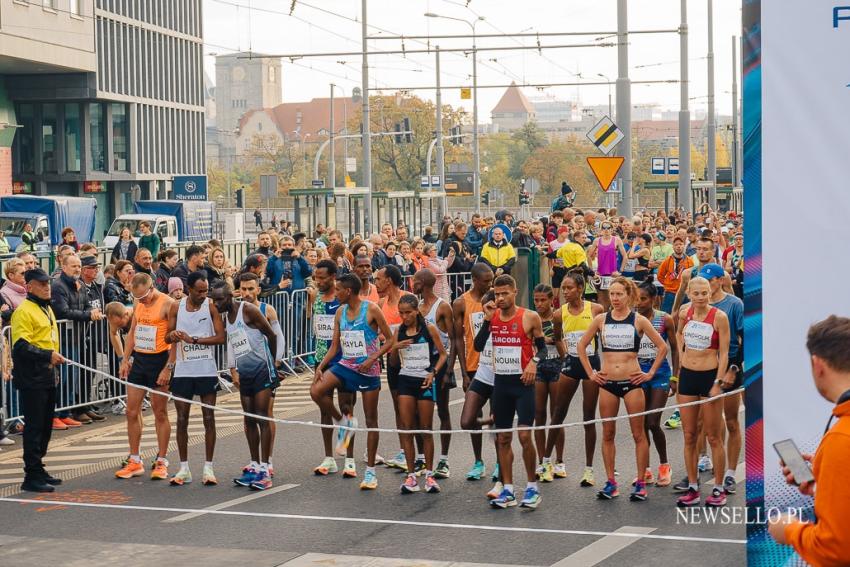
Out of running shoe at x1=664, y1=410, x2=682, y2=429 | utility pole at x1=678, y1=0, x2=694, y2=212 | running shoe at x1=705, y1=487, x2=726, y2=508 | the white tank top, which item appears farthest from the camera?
utility pole at x1=678, y1=0, x2=694, y2=212

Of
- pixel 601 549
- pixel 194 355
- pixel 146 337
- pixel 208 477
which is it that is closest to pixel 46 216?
pixel 146 337

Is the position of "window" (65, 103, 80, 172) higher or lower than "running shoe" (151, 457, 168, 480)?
higher

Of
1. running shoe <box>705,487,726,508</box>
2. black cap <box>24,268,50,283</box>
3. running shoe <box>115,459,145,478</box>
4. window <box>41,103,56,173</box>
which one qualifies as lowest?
running shoe <box>115,459,145,478</box>

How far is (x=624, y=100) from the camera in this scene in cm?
2656

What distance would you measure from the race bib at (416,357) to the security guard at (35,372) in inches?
115

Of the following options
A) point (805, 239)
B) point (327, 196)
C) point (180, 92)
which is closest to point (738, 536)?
point (805, 239)

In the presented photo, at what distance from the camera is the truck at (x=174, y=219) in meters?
43.9

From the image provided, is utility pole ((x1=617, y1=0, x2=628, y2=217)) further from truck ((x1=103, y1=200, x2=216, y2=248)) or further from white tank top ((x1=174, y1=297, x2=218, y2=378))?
truck ((x1=103, y1=200, x2=216, y2=248))

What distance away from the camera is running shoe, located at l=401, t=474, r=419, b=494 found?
11094 millimetres

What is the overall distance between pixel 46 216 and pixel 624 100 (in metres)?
19.4

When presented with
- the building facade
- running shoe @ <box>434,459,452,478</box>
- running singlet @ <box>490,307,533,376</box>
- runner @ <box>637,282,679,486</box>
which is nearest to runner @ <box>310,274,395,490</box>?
running shoe @ <box>434,459,452,478</box>

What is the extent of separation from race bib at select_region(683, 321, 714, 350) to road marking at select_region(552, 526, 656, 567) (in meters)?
1.54

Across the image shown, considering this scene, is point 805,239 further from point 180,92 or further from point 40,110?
point 180,92

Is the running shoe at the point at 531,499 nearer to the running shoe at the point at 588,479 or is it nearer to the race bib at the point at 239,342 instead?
the running shoe at the point at 588,479
